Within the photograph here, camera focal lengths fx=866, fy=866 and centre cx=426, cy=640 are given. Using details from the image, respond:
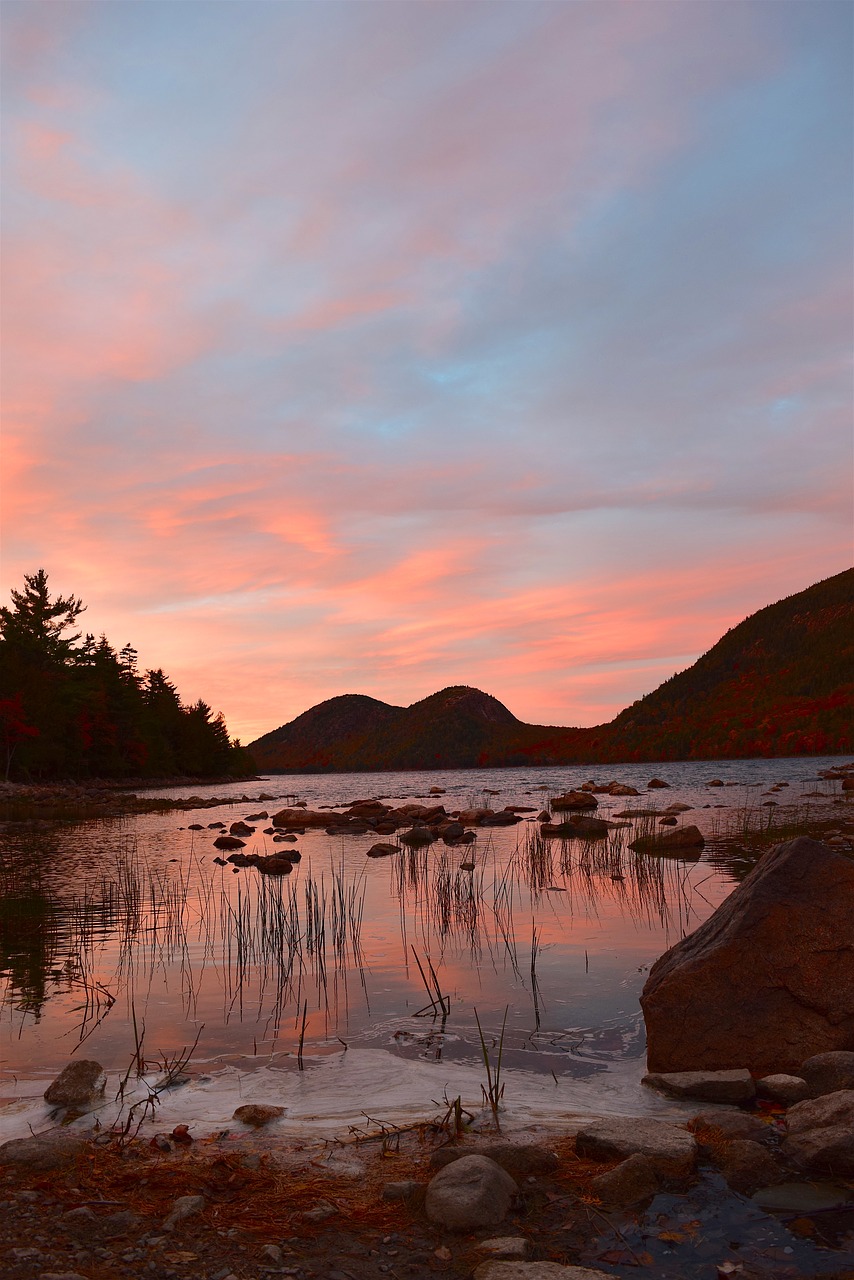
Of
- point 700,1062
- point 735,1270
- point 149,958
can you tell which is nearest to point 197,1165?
point 735,1270

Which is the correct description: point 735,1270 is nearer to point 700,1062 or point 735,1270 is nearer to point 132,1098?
point 700,1062

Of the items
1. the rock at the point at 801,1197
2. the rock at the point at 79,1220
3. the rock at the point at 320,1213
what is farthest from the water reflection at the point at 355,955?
the rock at the point at 79,1220

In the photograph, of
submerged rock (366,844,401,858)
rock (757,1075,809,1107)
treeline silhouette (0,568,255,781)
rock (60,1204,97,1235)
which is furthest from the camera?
treeline silhouette (0,568,255,781)

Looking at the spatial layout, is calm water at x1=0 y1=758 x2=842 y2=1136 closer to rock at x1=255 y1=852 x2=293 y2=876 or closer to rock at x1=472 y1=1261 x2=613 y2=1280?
rock at x1=255 y1=852 x2=293 y2=876

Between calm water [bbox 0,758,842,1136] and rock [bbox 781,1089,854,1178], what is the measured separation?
5.89ft

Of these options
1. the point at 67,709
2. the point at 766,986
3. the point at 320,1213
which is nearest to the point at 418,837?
the point at 766,986

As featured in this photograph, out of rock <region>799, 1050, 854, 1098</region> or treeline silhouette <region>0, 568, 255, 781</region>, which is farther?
treeline silhouette <region>0, 568, 255, 781</region>

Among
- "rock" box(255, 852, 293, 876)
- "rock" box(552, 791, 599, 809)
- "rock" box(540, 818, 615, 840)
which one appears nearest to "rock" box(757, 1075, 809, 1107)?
"rock" box(255, 852, 293, 876)

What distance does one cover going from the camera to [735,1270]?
4207 millimetres

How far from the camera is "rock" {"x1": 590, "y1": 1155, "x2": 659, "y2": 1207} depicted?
4.97m

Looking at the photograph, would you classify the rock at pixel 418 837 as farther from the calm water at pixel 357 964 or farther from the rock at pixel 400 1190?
the rock at pixel 400 1190

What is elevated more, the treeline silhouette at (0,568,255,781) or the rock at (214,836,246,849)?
the treeline silhouette at (0,568,255,781)

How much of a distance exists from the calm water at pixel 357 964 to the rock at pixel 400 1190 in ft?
6.48

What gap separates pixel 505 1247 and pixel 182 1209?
1.81 meters
